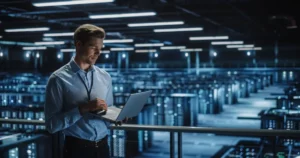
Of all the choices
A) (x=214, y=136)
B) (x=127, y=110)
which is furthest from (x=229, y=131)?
(x=214, y=136)

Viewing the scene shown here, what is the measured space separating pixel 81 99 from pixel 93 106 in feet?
0.49

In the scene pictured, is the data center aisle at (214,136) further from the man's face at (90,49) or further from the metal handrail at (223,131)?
the man's face at (90,49)

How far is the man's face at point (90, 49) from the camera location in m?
1.82

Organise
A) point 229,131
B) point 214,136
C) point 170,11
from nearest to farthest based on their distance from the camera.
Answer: point 229,131 < point 170,11 < point 214,136

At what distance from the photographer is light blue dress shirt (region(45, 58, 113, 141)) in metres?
1.81

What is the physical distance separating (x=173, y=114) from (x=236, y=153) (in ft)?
16.3

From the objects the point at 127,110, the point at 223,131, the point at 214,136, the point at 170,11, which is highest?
the point at 170,11

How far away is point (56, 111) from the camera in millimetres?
1836

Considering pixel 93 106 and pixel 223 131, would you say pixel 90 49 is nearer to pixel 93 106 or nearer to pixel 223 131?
pixel 93 106

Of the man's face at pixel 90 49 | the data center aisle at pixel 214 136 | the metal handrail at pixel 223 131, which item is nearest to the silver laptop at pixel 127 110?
the man's face at pixel 90 49

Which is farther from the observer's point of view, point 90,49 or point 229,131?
point 229,131

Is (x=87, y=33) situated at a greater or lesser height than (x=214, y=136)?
greater

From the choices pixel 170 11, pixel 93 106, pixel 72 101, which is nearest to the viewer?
pixel 93 106

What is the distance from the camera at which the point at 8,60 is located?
111 feet
